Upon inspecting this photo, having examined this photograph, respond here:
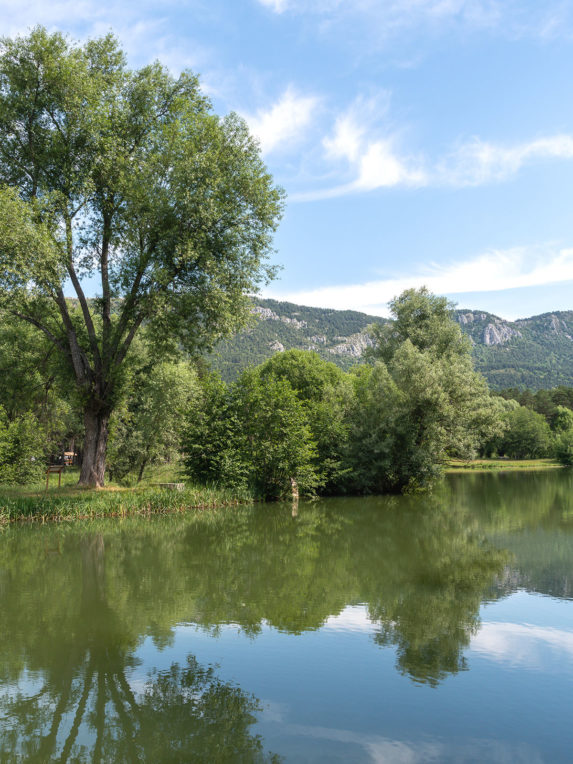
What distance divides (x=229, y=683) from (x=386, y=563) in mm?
7156

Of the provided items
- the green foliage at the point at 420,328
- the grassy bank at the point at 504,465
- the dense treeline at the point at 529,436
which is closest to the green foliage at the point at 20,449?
the green foliage at the point at 420,328

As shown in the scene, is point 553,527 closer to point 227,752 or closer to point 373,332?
point 227,752

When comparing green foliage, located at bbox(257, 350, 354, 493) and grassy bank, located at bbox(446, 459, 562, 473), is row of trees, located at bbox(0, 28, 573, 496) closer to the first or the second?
green foliage, located at bbox(257, 350, 354, 493)

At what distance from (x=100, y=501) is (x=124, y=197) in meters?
11.5

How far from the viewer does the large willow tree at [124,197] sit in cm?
2097

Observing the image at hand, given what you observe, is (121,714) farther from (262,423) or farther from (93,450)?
(262,423)

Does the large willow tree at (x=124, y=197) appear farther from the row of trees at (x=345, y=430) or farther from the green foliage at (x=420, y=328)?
the green foliage at (x=420, y=328)

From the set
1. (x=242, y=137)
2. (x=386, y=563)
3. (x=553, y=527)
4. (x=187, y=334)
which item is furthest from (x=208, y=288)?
(x=553, y=527)

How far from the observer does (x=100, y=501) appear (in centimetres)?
2066

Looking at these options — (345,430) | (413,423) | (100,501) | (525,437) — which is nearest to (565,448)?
(525,437)

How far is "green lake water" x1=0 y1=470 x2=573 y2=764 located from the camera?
488cm

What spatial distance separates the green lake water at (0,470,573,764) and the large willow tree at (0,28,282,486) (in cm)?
1026

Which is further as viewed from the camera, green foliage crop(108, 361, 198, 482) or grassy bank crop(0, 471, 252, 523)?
green foliage crop(108, 361, 198, 482)

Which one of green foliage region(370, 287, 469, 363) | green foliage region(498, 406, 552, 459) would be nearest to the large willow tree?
green foliage region(370, 287, 469, 363)
